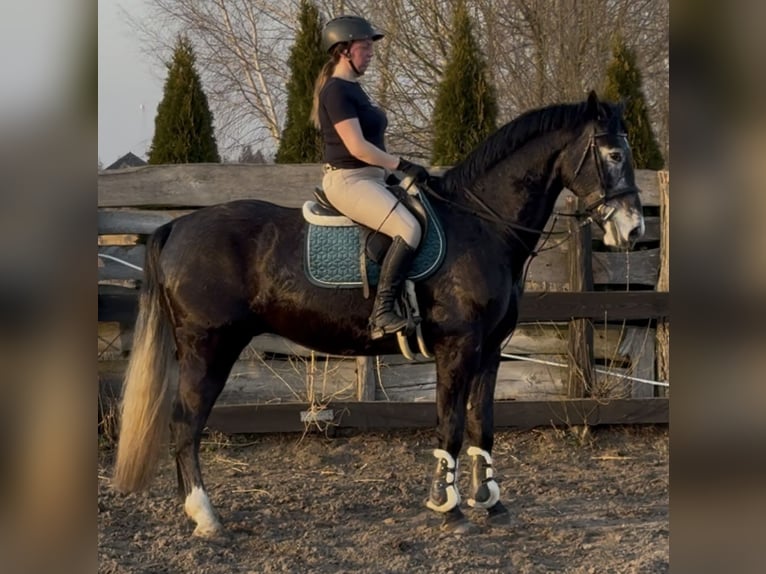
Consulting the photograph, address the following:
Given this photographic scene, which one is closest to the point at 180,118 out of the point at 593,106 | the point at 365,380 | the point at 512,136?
the point at 365,380

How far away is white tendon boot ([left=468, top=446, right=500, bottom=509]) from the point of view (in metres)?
4.62

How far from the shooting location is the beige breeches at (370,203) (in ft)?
13.6

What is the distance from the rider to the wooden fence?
98.3 inches

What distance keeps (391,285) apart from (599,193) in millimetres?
1164

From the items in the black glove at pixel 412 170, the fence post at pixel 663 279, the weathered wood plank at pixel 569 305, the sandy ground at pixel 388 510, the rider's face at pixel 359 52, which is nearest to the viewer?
the sandy ground at pixel 388 510

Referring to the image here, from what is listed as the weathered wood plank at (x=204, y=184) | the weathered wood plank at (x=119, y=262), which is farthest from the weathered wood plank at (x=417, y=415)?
the weathered wood plank at (x=204, y=184)

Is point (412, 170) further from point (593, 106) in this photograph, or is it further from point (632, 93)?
point (632, 93)

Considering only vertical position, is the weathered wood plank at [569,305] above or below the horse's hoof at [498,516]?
above

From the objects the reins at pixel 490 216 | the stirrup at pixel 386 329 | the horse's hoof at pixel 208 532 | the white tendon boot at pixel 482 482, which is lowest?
the horse's hoof at pixel 208 532

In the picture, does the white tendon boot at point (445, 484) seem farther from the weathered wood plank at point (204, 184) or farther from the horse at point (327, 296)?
the weathered wood plank at point (204, 184)

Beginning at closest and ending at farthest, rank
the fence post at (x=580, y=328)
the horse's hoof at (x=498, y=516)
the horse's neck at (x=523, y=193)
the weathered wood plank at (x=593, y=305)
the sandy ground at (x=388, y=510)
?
the sandy ground at (x=388, y=510)
the horse's neck at (x=523, y=193)
the horse's hoof at (x=498, y=516)
the weathered wood plank at (x=593, y=305)
the fence post at (x=580, y=328)

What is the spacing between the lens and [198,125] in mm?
7008

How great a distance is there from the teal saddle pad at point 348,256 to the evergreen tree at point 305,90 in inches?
117

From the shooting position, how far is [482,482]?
183 inches
